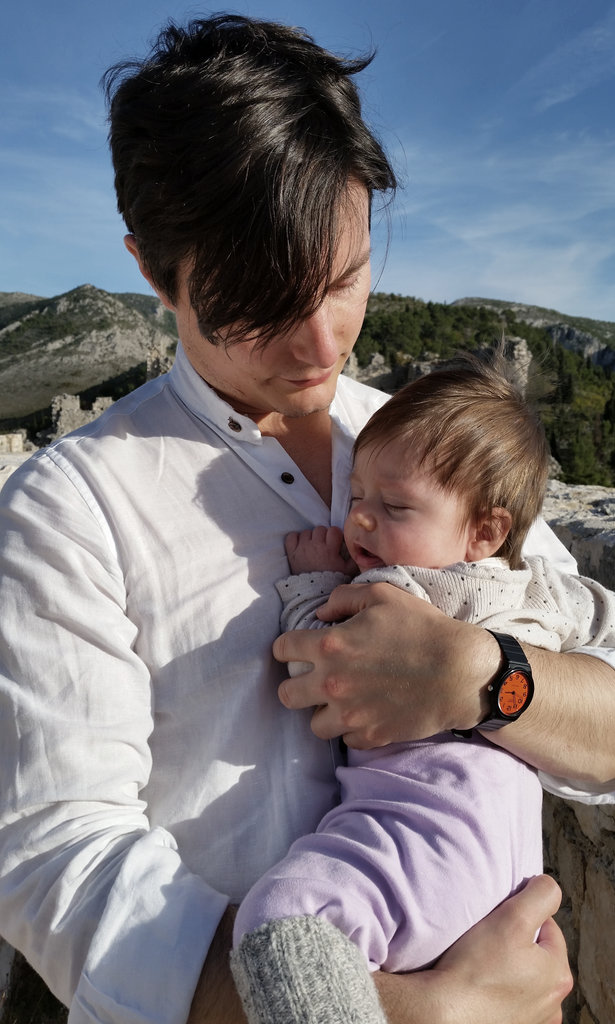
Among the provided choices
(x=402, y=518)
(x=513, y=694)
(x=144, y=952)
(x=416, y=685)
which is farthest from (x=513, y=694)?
(x=144, y=952)

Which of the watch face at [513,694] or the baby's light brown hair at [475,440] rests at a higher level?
the baby's light brown hair at [475,440]

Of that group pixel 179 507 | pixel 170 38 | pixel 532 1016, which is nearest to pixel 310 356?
pixel 179 507

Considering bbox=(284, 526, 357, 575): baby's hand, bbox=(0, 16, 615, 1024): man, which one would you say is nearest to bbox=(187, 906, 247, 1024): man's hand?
bbox=(0, 16, 615, 1024): man

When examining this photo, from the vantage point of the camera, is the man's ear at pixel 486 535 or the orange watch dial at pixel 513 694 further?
the man's ear at pixel 486 535

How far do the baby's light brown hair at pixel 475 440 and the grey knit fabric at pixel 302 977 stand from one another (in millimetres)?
835

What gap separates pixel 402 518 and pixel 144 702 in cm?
59

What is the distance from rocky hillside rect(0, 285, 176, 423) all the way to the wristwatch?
41773 millimetres

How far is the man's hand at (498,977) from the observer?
3.13 feet

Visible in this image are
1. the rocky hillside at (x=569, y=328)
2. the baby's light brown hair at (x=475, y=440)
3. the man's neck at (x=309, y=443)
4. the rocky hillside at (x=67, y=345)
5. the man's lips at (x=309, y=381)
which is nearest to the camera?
the man's lips at (x=309, y=381)

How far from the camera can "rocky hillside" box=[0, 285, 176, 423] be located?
1796 inches

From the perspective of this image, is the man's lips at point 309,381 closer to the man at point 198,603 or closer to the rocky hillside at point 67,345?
the man at point 198,603

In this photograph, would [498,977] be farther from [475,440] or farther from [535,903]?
[475,440]

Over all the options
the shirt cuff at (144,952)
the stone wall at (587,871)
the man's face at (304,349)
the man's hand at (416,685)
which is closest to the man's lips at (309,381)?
the man's face at (304,349)

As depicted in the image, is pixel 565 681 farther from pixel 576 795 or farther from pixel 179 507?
pixel 179 507
